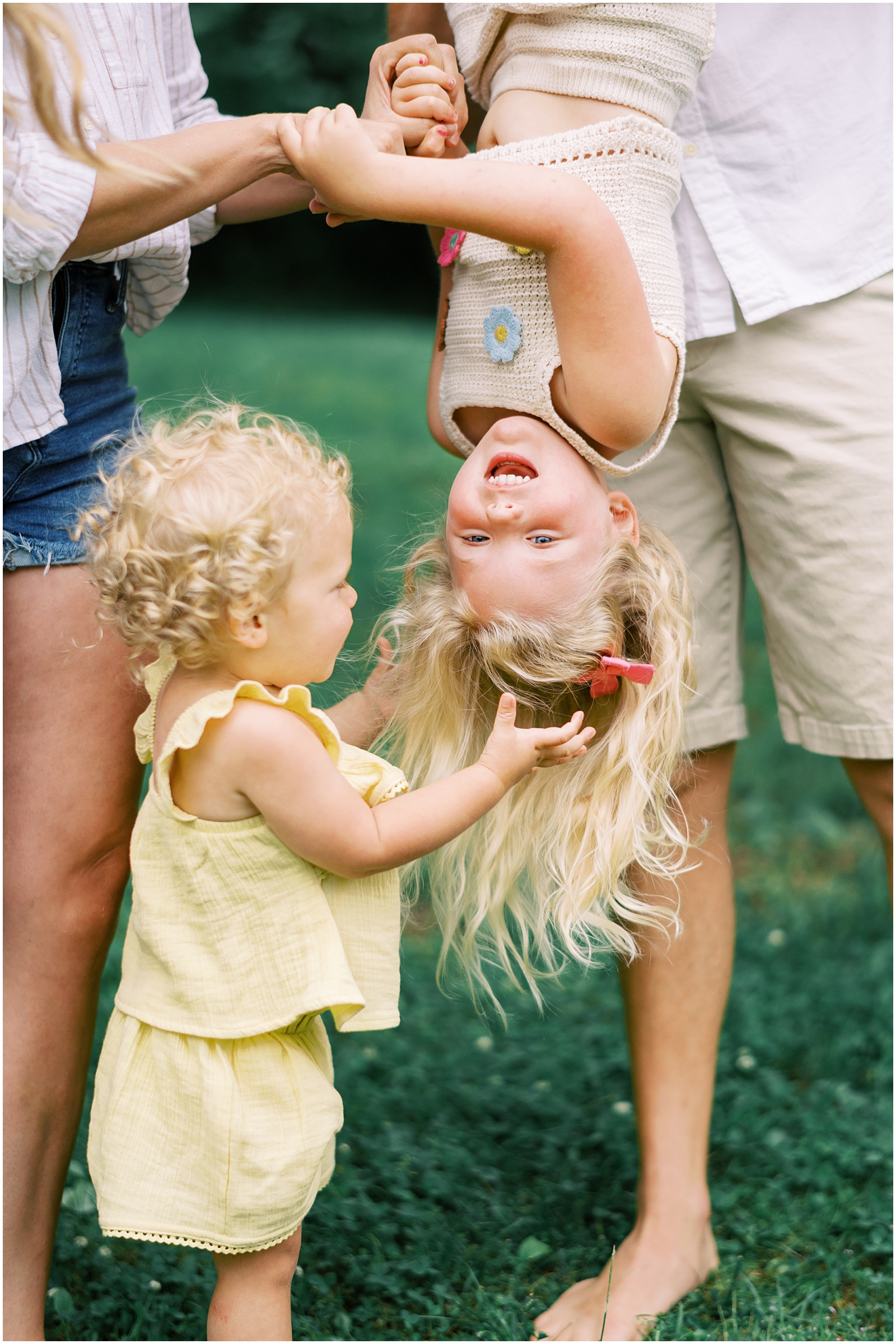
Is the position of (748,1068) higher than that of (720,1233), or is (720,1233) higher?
(720,1233)

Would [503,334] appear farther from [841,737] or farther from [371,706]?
[841,737]

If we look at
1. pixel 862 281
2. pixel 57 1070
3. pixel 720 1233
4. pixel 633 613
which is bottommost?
pixel 720 1233

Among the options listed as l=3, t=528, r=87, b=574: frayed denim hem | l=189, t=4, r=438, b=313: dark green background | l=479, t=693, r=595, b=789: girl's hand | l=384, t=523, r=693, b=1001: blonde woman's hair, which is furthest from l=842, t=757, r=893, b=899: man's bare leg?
l=189, t=4, r=438, b=313: dark green background

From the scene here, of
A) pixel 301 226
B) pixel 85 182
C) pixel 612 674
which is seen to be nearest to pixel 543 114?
pixel 85 182

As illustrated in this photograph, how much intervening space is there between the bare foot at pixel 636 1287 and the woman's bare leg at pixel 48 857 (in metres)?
0.91

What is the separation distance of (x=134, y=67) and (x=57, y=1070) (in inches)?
59.4

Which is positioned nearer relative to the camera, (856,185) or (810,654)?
(856,185)

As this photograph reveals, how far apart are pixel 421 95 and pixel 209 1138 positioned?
5.00ft

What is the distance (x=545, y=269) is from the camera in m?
1.89

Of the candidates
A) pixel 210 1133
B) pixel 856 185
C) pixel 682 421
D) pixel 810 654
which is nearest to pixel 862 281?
pixel 856 185

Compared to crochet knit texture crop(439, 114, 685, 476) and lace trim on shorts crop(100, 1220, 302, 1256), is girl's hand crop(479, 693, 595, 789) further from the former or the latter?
lace trim on shorts crop(100, 1220, 302, 1256)

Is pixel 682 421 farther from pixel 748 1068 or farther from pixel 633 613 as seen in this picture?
pixel 748 1068

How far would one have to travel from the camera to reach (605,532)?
6.45ft

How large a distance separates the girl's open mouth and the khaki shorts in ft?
0.86
